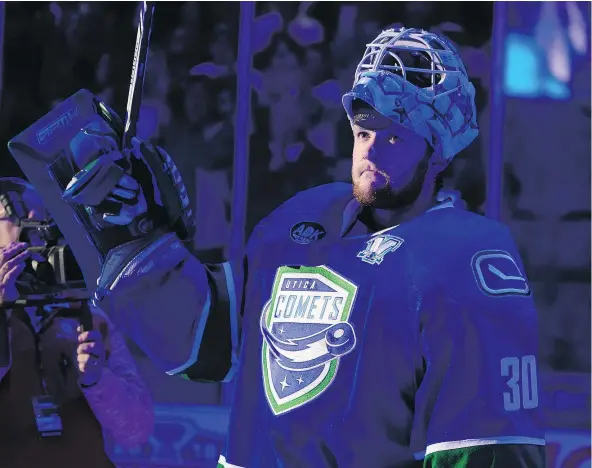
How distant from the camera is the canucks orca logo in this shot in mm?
1686

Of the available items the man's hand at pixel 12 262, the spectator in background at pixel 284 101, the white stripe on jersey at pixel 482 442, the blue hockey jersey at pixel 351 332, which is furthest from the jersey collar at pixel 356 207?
the man's hand at pixel 12 262

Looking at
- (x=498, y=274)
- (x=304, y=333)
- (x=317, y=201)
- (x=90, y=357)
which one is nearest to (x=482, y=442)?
(x=498, y=274)

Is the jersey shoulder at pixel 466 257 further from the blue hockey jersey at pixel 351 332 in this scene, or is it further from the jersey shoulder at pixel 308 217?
the jersey shoulder at pixel 308 217

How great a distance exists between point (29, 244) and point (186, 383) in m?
0.66

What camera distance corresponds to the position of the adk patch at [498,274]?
1.60 m

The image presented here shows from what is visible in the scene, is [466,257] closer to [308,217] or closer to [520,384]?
[520,384]

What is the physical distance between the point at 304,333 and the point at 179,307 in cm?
29

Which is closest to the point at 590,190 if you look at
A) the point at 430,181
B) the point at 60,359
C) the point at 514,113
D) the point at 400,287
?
the point at 514,113

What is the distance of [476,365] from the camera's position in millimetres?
1540

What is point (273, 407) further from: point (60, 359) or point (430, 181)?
point (60, 359)

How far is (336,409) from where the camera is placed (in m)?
1.66

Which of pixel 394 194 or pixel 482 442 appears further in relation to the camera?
pixel 394 194

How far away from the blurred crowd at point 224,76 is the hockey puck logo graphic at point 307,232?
99cm

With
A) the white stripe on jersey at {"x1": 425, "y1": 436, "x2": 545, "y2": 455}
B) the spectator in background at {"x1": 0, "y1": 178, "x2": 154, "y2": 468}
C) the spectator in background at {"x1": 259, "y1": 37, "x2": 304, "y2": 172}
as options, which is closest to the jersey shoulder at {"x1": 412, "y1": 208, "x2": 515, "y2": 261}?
the white stripe on jersey at {"x1": 425, "y1": 436, "x2": 545, "y2": 455}
